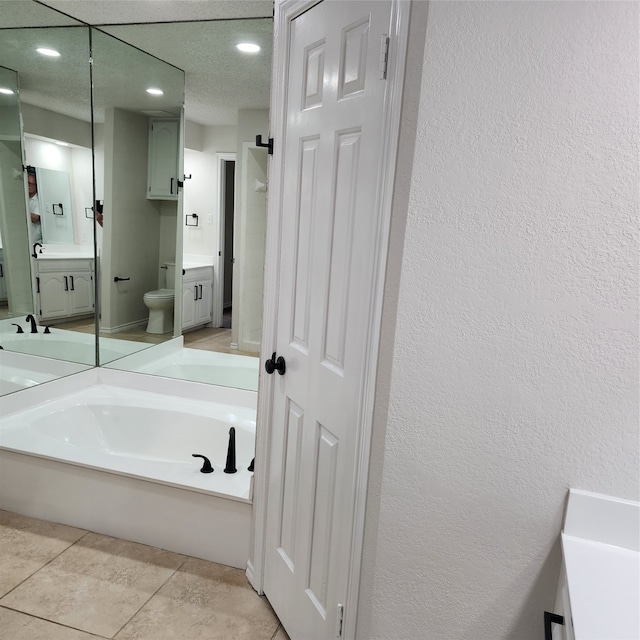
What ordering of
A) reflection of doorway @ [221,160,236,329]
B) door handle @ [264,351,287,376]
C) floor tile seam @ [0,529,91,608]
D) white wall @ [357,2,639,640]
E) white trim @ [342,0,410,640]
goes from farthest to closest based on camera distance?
reflection of doorway @ [221,160,236,329] < floor tile seam @ [0,529,91,608] < door handle @ [264,351,287,376] < white trim @ [342,0,410,640] < white wall @ [357,2,639,640]

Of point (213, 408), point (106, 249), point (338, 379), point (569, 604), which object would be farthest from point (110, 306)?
point (569, 604)

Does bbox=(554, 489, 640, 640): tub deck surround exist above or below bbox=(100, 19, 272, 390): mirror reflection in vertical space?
below

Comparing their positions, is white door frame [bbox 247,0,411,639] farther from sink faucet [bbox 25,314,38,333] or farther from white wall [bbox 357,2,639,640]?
sink faucet [bbox 25,314,38,333]

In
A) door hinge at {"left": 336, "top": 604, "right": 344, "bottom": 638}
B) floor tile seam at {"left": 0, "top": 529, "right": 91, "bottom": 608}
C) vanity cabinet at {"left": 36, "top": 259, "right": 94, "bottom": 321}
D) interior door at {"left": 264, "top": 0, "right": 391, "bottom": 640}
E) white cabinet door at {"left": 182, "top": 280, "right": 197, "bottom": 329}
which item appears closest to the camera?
interior door at {"left": 264, "top": 0, "right": 391, "bottom": 640}

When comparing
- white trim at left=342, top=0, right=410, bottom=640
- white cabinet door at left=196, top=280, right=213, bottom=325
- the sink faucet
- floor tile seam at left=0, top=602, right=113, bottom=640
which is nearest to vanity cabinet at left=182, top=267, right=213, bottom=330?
white cabinet door at left=196, top=280, right=213, bottom=325

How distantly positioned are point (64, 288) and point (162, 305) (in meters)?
0.56

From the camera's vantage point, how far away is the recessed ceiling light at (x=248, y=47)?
261cm

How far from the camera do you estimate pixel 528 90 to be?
42.2 inches

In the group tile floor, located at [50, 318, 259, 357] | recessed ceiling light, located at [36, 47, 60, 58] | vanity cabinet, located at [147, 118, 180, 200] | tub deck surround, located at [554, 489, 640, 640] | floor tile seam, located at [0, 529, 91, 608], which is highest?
recessed ceiling light, located at [36, 47, 60, 58]

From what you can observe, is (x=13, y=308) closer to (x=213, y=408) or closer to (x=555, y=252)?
(x=213, y=408)

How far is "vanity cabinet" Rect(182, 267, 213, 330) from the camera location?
2.87 metres

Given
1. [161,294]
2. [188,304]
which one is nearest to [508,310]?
[188,304]

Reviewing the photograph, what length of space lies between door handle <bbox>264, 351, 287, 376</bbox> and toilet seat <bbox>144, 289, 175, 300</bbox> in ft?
4.52

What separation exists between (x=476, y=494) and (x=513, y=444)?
0.53ft
